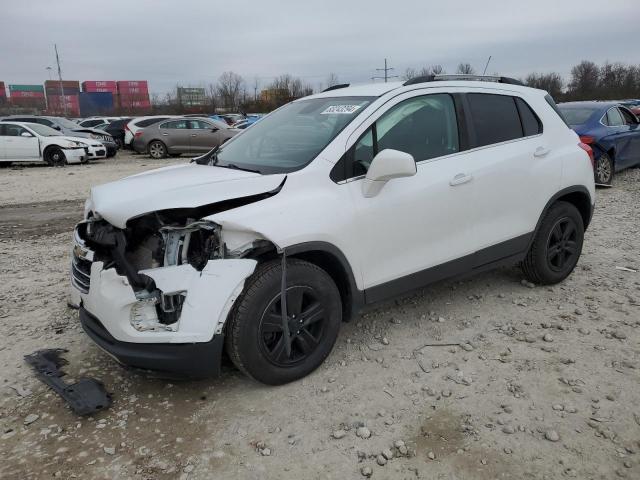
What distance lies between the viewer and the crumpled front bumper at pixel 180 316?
2.75 m

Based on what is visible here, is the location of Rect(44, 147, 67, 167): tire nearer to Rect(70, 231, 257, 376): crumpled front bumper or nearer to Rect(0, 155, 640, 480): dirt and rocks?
Rect(0, 155, 640, 480): dirt and rocks

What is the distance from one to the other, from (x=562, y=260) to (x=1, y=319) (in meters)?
4.93

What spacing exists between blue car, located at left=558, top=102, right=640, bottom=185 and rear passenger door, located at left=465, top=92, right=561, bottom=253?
5.99m

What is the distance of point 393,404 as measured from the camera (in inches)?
118

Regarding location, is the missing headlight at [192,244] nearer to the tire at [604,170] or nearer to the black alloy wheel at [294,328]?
the black alloy wheel at [294,328]

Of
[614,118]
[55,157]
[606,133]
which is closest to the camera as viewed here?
[606,133]

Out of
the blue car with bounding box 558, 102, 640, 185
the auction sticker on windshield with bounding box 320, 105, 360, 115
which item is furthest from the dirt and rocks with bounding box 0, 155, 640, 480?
the blue car with bounding box 558, 102, 640, 185

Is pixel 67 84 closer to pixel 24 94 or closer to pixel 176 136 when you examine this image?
pixel 24 94

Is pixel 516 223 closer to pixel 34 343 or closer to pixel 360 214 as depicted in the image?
pixel 360 214

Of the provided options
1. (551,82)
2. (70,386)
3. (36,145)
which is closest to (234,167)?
(70,386)

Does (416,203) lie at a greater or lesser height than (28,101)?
lesser

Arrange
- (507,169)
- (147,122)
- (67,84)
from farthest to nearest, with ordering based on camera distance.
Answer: (67,84)
(147,122)
(507,169)

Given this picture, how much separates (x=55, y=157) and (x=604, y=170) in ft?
50.0

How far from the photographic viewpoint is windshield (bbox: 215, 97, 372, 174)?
3400 millimetres
